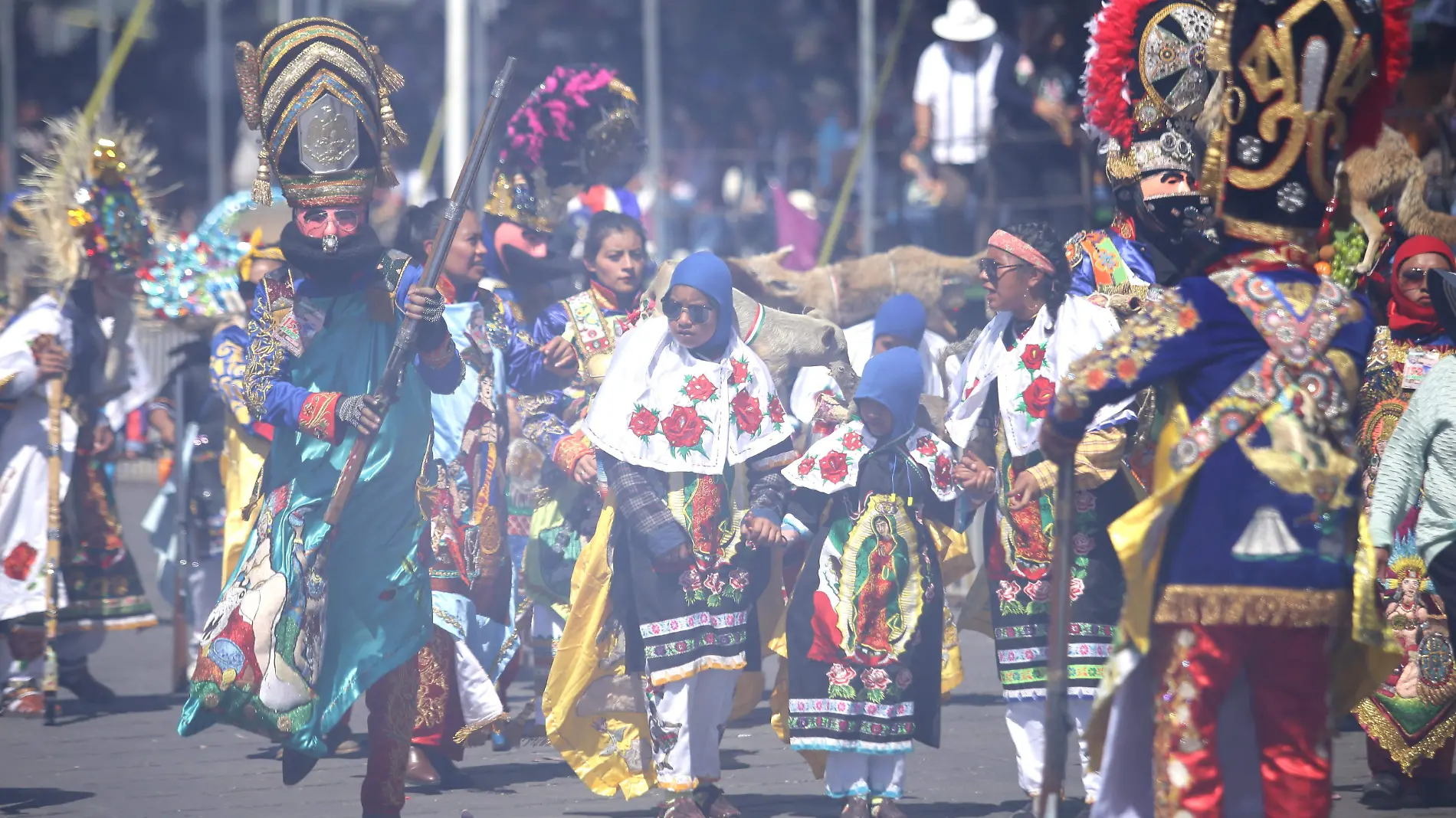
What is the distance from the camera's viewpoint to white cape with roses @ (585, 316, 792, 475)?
22.0ft

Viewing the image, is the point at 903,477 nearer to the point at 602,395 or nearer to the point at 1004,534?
the point at 1004,534

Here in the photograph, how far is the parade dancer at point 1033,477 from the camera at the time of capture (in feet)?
21.6

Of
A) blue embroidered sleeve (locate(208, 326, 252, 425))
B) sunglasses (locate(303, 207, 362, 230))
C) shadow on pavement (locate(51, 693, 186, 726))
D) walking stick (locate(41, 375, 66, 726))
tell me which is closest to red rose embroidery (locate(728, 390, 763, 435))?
sunglasses (locate(303, 207, 362, 230))

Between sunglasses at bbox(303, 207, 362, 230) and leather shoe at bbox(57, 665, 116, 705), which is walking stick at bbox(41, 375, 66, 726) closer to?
leather shoe at bbox(57, 665, 116, 705)

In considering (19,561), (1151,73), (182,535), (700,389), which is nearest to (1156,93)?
(1151,73)

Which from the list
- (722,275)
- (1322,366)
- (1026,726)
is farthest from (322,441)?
(1322,366)

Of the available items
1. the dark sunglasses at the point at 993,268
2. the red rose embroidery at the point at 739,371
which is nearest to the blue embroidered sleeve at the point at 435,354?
the red rose embroidery at the point at 739,371

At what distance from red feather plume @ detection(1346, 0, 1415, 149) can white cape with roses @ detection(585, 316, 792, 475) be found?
8.27 feet

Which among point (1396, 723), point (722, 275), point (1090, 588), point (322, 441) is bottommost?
point (1396, 723)

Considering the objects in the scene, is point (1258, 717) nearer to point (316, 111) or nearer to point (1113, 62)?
point (1113, 62)

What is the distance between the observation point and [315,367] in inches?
249

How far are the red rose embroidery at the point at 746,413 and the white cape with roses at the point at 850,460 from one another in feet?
0.64

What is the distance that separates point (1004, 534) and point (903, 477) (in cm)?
42

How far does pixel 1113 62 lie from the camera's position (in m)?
5.96
